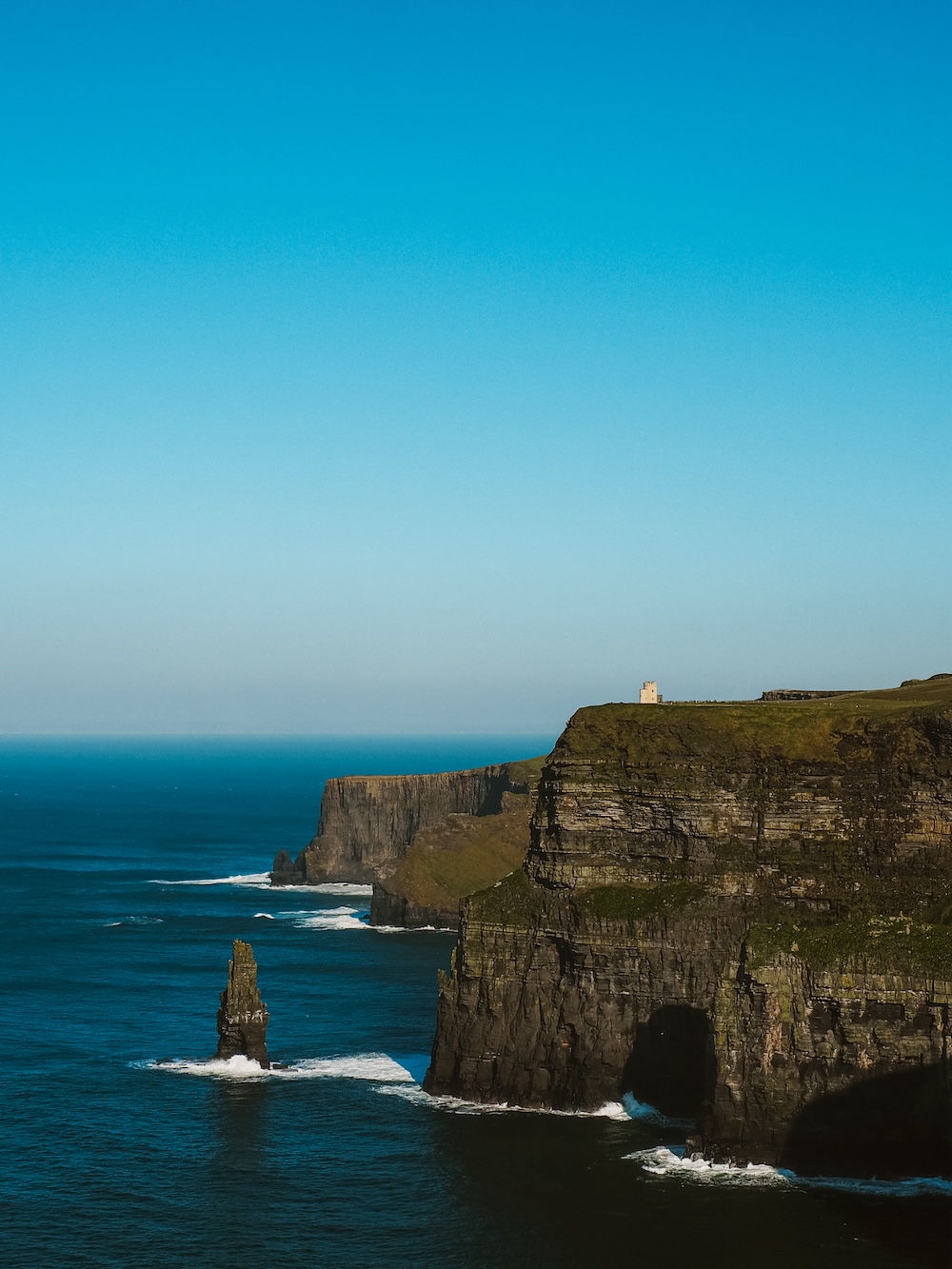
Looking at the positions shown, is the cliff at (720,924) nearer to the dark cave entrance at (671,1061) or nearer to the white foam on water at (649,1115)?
the dark cave entrance at (671,1061)

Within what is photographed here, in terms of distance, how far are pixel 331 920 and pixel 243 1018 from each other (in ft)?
220

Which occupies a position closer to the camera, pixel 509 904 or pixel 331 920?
pixel 509 904

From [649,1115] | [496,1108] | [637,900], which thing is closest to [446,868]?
[637,900]

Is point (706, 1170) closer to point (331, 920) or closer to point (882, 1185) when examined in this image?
point (882, 1185)

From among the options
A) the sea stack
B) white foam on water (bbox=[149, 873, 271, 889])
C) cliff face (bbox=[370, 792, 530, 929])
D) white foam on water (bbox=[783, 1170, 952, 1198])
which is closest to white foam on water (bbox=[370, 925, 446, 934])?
cliff face (bbox=[370, 792, 530, 929])

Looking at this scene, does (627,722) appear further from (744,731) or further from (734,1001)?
(734,1001)

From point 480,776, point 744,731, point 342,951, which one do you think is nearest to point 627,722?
point 744,731

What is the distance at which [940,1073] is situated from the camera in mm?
63625

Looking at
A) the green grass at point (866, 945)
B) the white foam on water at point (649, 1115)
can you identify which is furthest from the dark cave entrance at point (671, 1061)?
the green grass at point (866, 945)

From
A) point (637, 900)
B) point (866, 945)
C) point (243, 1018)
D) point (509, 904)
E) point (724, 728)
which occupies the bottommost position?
point (243, 1018)

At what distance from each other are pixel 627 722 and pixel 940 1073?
84.2ft

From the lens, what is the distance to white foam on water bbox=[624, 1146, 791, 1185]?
63219 millimetres

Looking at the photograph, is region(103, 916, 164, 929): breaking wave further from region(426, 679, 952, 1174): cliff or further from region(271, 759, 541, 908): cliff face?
region(426, 679, 952, 1174): cliff

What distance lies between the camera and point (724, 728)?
80375mm
